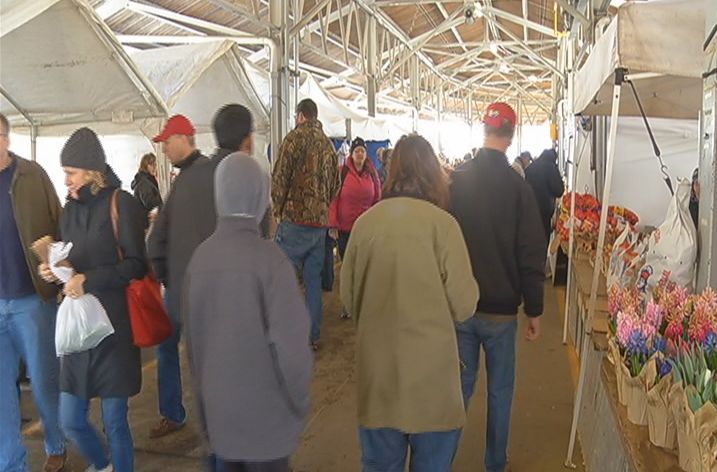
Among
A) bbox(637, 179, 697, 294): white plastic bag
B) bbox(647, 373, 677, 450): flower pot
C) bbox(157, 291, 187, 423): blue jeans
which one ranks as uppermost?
bbox(637, 179, 697, 294): white plastic bag

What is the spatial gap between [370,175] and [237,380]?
425 centimetres

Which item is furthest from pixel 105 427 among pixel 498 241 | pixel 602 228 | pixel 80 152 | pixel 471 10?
pixel 471 10

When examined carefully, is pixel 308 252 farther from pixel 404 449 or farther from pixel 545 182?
pixel 545 182

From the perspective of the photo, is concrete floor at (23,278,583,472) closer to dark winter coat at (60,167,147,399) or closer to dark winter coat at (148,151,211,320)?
dark winter coat at (60,167,147,399)

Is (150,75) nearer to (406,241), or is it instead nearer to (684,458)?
(406,241)

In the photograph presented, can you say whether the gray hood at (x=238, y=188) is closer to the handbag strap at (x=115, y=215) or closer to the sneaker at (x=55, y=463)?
the handbag strap at (x=115, y=215)

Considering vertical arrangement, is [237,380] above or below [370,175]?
below

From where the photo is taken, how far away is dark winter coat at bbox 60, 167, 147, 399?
2.55m

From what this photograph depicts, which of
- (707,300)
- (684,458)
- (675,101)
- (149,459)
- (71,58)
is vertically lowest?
(149,459)

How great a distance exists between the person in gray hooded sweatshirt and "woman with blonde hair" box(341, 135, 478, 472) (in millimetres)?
369

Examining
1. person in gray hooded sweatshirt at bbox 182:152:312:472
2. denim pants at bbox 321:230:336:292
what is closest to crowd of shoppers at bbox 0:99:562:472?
person in gray hooded sweatshirt at bbox 182:152:312:472

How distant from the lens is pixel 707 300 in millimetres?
2084

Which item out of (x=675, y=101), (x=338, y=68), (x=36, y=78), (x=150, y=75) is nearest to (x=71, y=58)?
(x=36, y=78)

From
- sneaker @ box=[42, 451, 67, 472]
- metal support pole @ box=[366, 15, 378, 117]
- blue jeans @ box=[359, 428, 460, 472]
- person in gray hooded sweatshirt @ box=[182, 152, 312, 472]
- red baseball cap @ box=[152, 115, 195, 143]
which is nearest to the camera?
person in gray hooded sweatshirt @ box=[182, 152, 312, 472]
